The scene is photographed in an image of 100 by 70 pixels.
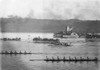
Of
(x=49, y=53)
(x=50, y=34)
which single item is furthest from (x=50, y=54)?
(x=50, y=34)

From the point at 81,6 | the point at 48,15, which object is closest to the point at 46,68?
the point at 48,15

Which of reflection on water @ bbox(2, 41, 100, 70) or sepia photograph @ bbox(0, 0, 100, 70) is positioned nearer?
sepia photograph @ bbox(0, 0, 100, 70)

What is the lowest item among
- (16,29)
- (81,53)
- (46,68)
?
(46,68)

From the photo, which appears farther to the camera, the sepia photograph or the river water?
the river water

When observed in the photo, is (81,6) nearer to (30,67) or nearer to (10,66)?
(30,67)

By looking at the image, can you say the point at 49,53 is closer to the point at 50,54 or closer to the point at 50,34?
the point at 50,54
